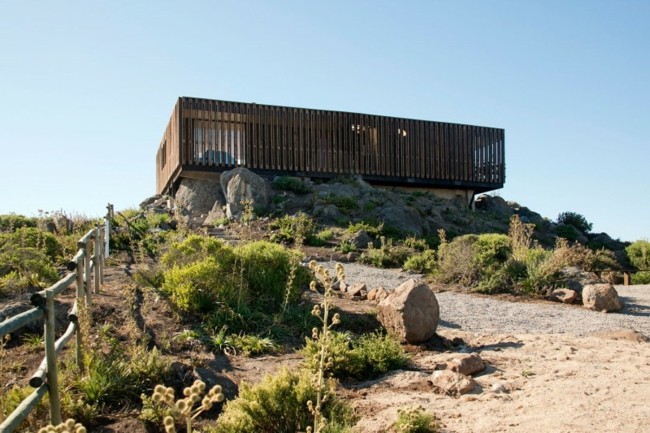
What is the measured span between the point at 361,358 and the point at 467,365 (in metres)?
1.02

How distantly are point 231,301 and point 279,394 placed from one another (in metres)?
3.07

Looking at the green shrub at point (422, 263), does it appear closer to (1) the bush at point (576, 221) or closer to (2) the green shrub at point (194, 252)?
(2) the green shrub at point (194, 252)

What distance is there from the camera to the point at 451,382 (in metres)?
5.66

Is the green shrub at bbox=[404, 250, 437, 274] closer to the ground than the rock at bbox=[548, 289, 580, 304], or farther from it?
farther from it

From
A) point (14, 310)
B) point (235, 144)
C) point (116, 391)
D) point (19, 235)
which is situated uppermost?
point (235, 144)

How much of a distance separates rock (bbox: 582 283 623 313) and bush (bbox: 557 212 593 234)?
13.9 meters

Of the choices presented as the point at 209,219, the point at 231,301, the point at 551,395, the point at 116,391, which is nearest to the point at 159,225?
the point at 209,219

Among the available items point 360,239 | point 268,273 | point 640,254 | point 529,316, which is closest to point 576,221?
point 640,254

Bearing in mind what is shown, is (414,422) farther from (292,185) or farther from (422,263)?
(292,185)

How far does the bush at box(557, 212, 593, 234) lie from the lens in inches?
939

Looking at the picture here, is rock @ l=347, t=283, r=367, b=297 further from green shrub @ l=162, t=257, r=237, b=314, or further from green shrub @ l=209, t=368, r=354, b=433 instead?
green shrub @ l=209, t=368, r=354, b=433

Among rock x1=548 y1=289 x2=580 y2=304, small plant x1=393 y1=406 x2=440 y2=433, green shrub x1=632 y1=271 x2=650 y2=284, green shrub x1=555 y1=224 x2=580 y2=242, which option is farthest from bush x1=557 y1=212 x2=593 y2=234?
small plant x1=393 y1=406 x2=440 y2=433

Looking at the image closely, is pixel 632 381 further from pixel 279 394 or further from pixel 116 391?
pixel 116 391

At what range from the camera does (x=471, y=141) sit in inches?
981
